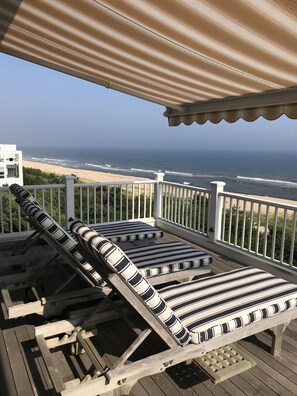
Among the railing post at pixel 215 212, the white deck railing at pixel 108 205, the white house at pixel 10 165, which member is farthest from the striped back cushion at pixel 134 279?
the white house at pixel 10 165

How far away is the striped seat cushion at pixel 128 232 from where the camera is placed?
475cm

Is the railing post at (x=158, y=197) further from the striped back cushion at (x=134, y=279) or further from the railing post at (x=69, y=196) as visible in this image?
the striped back cushion at (x=134, y=279)

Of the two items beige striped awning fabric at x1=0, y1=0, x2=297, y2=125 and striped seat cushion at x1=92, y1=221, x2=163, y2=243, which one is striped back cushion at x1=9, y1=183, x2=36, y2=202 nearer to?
striped seat cushion at x1=92, y1=221, x2=163, y2=243

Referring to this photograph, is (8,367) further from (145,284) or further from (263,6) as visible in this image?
(263,6)

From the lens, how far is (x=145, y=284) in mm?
2131

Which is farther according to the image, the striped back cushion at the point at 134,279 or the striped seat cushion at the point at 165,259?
the striped seat cushion at the point at 165,259

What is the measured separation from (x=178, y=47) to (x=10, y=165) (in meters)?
26.7

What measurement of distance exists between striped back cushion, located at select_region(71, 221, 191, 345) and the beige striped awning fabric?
5.33ft

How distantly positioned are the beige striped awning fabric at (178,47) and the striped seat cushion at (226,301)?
196 centimetres

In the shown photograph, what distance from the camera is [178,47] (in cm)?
296

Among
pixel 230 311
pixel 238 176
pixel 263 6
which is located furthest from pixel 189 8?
pixel 238 176

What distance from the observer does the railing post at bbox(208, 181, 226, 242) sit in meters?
5.77

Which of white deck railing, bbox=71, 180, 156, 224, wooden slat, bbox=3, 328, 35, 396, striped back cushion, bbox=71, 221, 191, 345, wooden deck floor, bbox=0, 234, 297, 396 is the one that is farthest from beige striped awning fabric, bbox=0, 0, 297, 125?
wooden slat, bbox=3, 328, 35, 396

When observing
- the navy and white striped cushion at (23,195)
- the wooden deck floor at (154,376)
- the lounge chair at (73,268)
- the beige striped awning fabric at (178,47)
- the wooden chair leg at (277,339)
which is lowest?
the wooden deck floor at (154,376)
